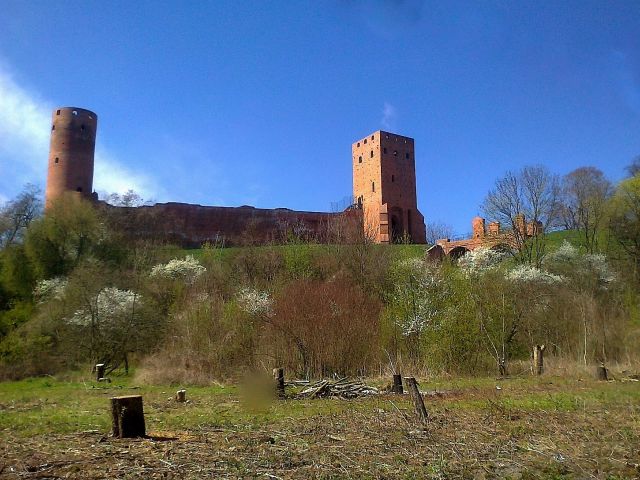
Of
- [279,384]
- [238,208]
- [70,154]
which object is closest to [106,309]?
[279,384]

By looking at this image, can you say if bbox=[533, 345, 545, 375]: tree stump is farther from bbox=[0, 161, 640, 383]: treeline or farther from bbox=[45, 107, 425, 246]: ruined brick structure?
bbox=[45, 107, 425, 246]: ruined brick structure

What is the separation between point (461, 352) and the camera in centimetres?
1908

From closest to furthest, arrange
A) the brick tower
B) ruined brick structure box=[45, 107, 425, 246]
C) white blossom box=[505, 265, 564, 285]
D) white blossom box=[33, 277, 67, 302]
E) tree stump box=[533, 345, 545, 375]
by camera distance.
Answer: tree stump box=[533, 345, 545, 375] → white blossom box=[505, 265, 564, 285] → white blossom box=[33, 277, 67, 302] → ruined brick structure box=[45, 107, 425, 246] → the brick tower

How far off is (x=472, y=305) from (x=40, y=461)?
54.5 feet

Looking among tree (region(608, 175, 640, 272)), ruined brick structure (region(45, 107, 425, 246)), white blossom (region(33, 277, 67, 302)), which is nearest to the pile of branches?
white blossom (region(33, 277, 67, 302))

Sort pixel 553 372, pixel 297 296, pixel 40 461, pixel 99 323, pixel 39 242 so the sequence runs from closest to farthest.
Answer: pixel 40 461 → pixel 553 372 → pixel 297 296 → pixel 99 323 → pixel 39 242

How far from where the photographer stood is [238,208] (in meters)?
60.0

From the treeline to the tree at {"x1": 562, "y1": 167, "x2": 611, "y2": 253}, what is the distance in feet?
0.48

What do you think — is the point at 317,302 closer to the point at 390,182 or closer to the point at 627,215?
the point at 627,215

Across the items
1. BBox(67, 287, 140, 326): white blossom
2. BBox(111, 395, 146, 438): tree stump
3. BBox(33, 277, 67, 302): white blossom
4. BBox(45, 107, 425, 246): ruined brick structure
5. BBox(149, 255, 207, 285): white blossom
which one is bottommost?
BBox(111, 395, 146, 438): tree stump

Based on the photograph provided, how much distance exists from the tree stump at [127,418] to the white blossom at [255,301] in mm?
13197

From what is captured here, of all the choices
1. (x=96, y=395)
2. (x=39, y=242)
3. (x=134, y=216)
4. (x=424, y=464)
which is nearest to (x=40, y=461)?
(x=424, y=464)

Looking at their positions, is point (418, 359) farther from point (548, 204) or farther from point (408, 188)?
point (408, 188)

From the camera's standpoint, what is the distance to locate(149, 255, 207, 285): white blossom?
3212 centimetres
